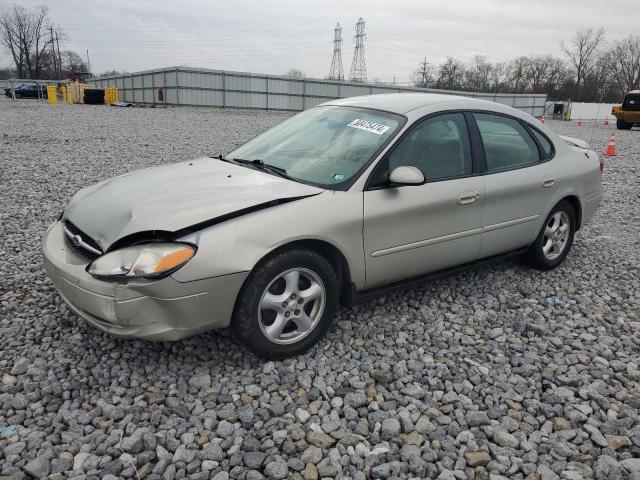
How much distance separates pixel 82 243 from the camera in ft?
9.65

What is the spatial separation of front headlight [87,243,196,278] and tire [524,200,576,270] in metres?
3.19

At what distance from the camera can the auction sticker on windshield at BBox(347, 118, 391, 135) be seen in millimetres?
3488

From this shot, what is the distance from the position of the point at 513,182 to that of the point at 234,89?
28.3 meters

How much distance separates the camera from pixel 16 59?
233 feet

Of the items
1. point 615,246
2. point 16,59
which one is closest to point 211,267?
point 615,246

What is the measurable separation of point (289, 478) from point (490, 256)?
2576 millimetres

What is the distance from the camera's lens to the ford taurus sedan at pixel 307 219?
264 centimetres

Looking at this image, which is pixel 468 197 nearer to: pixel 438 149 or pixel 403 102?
pixel 438 149

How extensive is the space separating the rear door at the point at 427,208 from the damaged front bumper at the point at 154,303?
1.01 meters

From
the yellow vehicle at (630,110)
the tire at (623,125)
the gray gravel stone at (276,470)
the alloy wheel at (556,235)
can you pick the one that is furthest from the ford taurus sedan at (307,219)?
the tire at (623,125)

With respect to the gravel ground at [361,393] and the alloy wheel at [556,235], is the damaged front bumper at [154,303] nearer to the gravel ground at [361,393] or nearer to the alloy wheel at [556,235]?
the gravel ground at [361,393]

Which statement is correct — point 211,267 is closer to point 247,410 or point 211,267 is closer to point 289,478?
point 247,410

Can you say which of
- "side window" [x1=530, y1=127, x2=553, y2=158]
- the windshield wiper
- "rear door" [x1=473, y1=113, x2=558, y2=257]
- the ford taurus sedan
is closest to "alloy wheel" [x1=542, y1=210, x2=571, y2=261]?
the ford taurus sedan

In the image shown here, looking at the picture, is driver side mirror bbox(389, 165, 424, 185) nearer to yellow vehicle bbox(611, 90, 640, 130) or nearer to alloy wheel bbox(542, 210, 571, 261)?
alloy wheel bbox(542, 210, 571, 261)
